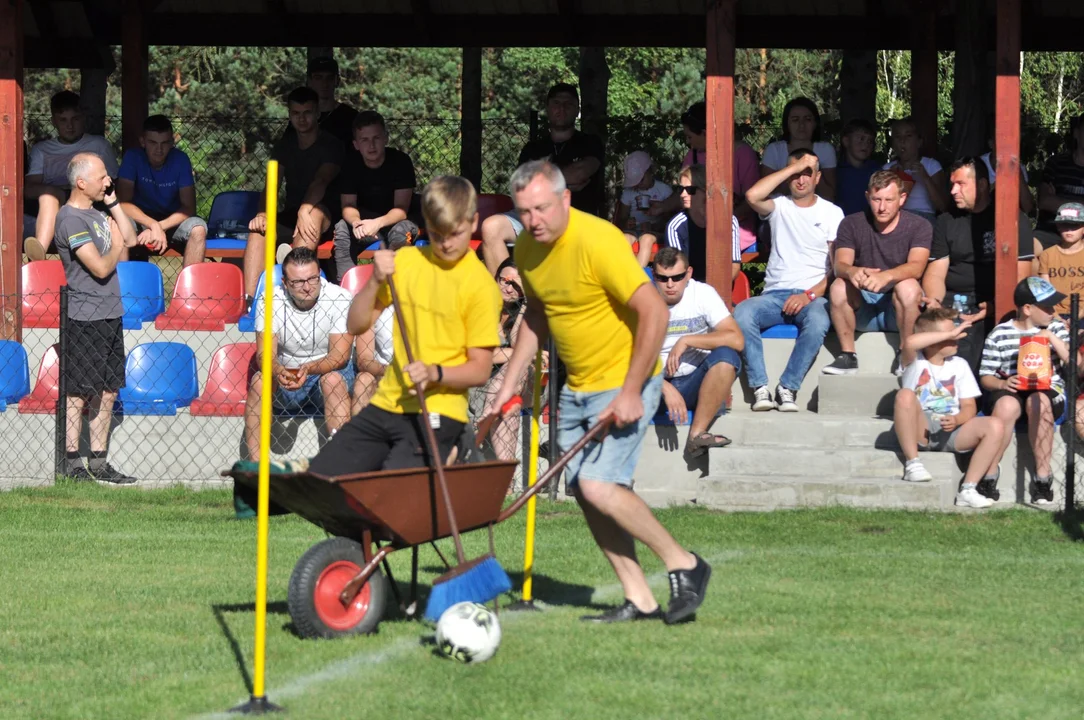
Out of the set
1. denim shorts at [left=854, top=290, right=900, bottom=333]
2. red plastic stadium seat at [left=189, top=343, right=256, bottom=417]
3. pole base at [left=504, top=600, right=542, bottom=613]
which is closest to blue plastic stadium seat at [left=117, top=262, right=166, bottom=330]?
red plastic stadium seat at [left=189, top=343, right=256, bottom=417]

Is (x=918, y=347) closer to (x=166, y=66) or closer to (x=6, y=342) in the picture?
(x=6, y=342)

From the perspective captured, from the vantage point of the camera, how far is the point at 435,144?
2212 cm

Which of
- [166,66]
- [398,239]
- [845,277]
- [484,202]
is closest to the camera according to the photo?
[845,277]

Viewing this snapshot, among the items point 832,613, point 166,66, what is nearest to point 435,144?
point 832,613

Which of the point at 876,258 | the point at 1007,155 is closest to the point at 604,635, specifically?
the point at 876,258

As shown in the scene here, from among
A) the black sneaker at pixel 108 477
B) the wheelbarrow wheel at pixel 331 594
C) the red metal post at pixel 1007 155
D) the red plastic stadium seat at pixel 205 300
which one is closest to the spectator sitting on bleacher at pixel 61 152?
the red plastic stadium seat at pixel 205 300

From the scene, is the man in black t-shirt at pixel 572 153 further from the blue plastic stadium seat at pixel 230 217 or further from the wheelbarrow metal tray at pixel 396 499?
the wheelbarrow metal tray at pixel 396 499

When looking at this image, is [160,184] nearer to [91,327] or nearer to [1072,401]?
[91,327]

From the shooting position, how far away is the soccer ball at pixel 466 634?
6.09m

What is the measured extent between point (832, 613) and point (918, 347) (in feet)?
12.8

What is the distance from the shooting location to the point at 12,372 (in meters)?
12.0

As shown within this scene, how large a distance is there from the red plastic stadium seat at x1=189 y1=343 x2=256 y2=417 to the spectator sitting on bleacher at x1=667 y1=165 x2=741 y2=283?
10.9 ft

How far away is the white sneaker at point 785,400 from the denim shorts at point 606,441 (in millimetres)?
4745

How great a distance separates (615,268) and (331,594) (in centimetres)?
170
